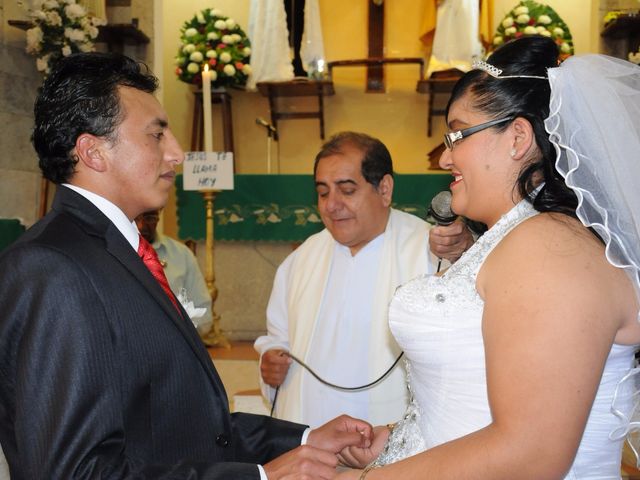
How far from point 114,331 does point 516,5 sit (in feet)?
27.6

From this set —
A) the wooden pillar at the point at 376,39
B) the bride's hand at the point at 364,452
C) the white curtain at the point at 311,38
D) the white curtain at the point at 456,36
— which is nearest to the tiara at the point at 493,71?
the bride's hand at the point at 364,452

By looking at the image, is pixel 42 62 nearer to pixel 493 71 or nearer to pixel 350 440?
pixel 350 440

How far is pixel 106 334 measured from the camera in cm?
156

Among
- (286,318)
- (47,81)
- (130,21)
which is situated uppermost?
(130,21)

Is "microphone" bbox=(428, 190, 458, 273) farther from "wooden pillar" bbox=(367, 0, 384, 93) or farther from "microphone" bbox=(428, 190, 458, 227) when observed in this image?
"wooden pillar" bbox=(367, 0, 384, 93)

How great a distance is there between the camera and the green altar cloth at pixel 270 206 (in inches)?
231

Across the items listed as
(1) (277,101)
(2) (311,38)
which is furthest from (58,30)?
(1) (277,101)

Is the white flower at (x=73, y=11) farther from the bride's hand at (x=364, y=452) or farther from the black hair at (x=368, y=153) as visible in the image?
the bride's hand at (x=364, y=452)

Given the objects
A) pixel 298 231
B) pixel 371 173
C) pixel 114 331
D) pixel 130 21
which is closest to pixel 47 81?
pixel 114 331

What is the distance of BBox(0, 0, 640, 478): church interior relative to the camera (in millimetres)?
6004

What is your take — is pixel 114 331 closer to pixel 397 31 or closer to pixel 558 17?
pixel 558 17

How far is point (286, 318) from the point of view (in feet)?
11.7

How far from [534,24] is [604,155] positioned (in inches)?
287

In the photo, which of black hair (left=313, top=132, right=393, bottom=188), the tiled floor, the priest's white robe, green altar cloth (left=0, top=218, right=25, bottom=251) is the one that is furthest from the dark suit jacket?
green altar cloth (left=0, top=218, right=25, bottom=251)
